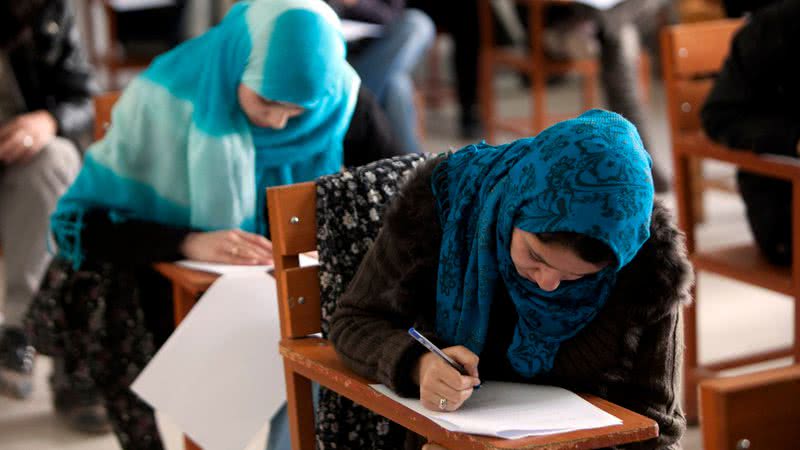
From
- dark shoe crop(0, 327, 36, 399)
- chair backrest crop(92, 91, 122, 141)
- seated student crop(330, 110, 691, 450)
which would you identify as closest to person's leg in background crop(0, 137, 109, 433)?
dark shoe crop(0, 327, 36, 399)

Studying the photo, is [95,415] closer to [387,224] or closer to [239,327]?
[239,327]

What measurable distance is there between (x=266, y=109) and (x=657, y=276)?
0.96 meters

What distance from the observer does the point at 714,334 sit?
3338 millimetres

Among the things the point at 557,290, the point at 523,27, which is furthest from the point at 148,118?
the point at 523,27

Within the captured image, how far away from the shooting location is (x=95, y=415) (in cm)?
282

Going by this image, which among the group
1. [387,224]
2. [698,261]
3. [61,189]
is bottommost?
[698,261]

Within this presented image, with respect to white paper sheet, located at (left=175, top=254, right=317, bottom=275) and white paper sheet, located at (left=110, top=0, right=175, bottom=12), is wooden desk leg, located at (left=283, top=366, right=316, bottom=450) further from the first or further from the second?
white paper sheet, located at (left=110, top=0, right=175, bottom=12)

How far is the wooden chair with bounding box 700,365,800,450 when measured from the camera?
1204 mm

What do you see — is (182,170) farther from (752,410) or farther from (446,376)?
(752,410)

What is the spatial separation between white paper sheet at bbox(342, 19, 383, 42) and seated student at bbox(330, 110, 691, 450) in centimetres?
262

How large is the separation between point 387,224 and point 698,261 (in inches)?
52.9

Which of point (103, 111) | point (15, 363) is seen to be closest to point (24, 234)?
point (15, 363)

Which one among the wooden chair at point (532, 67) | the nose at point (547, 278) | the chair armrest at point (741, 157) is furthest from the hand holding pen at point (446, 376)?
the wooden chair at point (532, 67)

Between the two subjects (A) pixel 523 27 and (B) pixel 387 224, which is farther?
(A) pixel 523 27
